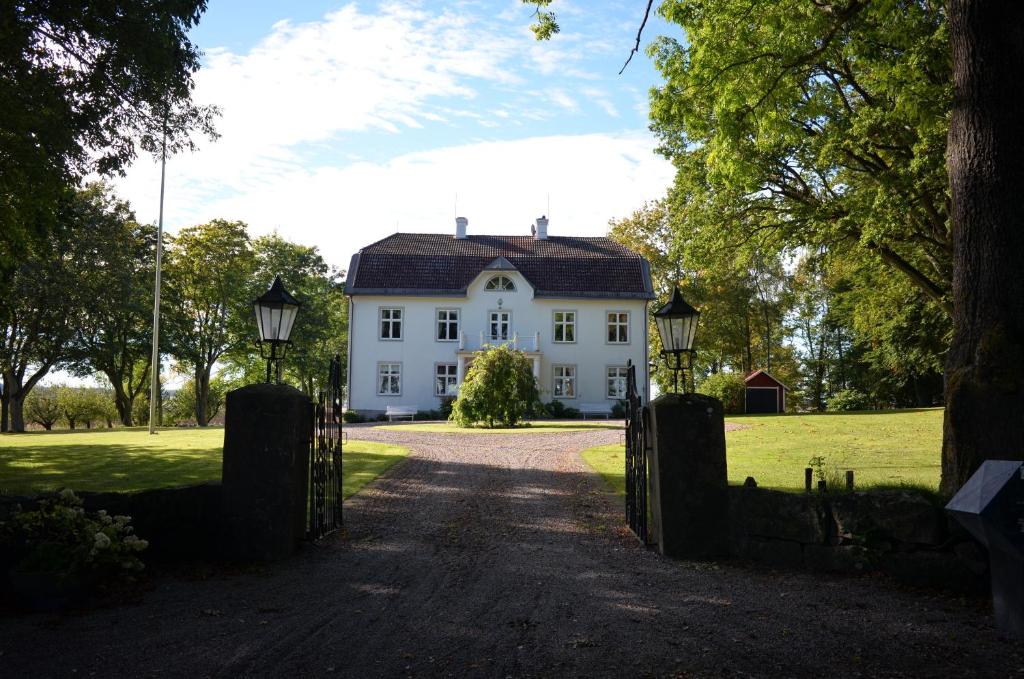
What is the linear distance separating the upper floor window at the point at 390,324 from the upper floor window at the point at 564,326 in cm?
773

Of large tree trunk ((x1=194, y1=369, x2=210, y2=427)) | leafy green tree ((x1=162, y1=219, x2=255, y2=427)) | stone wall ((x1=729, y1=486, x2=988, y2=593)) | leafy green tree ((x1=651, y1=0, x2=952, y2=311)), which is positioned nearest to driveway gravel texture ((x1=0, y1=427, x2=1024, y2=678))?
stone wall ((x1=729, y1=486, x2=988, y2=593))

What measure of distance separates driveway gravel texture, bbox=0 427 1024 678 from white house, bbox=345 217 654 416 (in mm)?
27586

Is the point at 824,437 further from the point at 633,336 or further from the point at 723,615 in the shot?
the point at 633,336

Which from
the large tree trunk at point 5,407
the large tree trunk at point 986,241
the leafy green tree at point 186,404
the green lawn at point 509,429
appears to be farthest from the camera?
the leafy green tree at point 186,404

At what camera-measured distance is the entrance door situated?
36.2 m

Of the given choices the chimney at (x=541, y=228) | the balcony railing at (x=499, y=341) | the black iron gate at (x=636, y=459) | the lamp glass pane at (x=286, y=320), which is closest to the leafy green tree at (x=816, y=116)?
the black iron gate at (x=636, y=459)

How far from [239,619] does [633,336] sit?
32.1 m

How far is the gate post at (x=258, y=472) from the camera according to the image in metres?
7.04

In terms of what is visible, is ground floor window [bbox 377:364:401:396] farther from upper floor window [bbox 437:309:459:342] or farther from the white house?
upper floor window [bbox 437:309:459:342]

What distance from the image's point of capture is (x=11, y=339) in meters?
33.8

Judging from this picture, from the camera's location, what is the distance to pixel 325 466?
8102 millimetres

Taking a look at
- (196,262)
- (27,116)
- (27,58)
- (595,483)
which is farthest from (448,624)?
(196,262)

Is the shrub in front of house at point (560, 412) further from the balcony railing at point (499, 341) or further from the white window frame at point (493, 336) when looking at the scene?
the white window frame at point (493, 336)

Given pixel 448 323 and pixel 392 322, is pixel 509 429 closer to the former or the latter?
pixel 448 323
